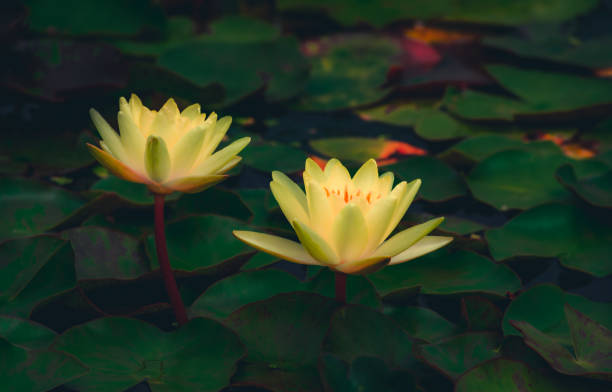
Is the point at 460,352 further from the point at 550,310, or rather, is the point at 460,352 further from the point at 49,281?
the point at 49,281

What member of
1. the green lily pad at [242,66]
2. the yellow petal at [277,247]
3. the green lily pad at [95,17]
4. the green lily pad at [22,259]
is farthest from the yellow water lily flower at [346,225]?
the green lily pad at [95,17]

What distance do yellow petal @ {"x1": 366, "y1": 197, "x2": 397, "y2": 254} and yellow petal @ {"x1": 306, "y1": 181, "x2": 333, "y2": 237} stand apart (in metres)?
0.06

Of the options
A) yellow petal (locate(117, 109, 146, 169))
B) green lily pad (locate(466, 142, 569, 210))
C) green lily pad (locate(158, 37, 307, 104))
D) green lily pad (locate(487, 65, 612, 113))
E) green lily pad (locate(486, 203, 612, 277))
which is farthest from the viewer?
green lily pad (locate(158, 37, 307, 104))

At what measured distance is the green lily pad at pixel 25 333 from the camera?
965 millimetres

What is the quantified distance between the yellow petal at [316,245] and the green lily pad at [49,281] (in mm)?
500

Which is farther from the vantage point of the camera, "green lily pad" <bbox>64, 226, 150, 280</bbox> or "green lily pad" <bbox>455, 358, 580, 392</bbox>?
"green lily pad" <bbox>64, 226, 150, 280</bbox>

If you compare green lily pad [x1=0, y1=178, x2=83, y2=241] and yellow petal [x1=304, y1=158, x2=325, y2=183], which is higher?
yellow petal [x1=304, y1=158, x2=325, y2=183]

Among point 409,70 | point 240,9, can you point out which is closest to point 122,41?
point 240,9

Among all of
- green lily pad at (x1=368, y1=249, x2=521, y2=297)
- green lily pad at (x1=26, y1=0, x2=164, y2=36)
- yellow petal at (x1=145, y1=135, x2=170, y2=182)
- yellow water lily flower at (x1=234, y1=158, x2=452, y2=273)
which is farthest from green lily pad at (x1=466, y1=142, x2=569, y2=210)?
green lily pad at (x1=26, y1=0, x2=164, y2=36)

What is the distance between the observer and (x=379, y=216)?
831mm

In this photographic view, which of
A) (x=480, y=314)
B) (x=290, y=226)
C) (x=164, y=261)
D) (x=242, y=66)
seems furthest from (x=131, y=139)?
(x=242, y=66)

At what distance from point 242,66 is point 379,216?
5.24 ft

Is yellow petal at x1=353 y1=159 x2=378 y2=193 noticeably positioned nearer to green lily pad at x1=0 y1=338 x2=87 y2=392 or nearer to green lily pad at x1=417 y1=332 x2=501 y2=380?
green lily pad at x1=417 y1=332 x2=501 y2=380

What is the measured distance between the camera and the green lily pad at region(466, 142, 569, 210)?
5.12ft
